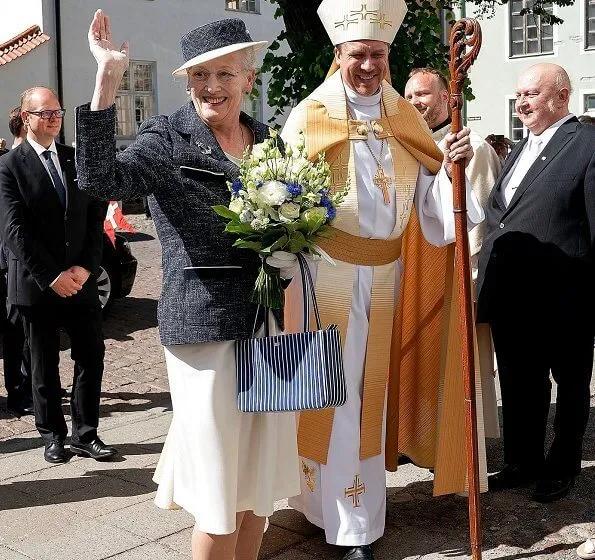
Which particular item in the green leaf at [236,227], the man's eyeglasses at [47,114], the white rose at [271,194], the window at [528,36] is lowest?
the green leaf at [236,227]

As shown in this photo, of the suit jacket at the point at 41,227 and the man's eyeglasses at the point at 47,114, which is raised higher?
the man's eyeglasses at the point at 47,114

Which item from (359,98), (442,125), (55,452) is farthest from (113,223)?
(359,98)

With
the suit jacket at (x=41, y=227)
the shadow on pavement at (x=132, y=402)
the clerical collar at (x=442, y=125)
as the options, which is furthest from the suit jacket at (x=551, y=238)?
the shadow on pavement at (x=132, y=402)

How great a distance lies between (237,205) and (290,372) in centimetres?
57

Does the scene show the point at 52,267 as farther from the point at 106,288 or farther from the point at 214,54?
the point at 106,288

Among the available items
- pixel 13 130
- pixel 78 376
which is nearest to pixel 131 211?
pixel 13 130

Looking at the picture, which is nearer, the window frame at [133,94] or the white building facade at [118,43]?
the white building facade at [118,43]

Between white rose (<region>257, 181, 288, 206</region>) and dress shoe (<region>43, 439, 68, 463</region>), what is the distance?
10.0ft

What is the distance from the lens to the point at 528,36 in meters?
32.5

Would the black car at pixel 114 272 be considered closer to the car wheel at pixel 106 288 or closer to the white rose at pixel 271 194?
the car wheel at pixel 106 288

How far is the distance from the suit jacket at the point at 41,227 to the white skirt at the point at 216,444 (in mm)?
2465

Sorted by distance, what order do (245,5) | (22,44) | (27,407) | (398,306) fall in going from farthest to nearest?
(245,5) → (22,44) → (27,407) → (398,306)

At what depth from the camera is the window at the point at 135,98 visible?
24.4 meters

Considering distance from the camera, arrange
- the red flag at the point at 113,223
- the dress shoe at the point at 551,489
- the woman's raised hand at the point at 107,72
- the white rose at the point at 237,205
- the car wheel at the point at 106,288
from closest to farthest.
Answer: the woman's raised hand at the point at 107,72 → the white rose at the point at 237,205 → the dress shoe at the point at 551,489 → the car wheel at the point at 106,288 → the red flag at the point at 113,223
